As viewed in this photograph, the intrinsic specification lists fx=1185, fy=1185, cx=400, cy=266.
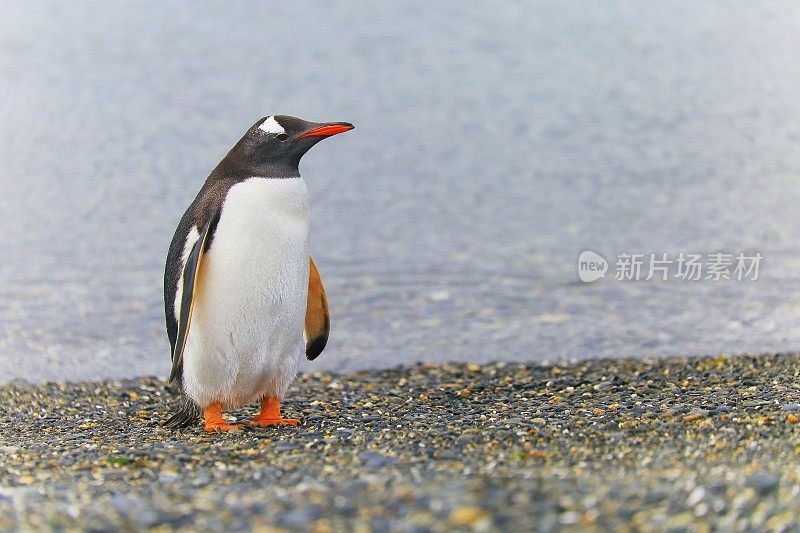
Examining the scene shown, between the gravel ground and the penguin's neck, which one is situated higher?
the penguin's neck

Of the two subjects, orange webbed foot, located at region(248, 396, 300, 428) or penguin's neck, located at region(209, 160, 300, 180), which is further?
orange webbed foot, located at region(248, 396, 300, 428)

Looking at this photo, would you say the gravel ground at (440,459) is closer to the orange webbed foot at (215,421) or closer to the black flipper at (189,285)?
the orange webbed foot at (215,421)

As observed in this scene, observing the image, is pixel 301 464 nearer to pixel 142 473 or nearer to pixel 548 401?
pixel 142 473

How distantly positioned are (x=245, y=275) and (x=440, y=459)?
132cm

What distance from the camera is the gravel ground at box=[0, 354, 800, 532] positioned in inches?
123

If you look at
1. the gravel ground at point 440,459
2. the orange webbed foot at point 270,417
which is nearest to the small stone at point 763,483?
the gravel ground at point 440,459

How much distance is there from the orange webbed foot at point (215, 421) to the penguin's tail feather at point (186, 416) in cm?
5

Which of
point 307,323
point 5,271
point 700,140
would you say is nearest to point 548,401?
point 307,323

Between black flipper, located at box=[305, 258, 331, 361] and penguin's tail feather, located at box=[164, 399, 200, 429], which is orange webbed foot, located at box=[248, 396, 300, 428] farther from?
black flipper, located at box=[305, 258, 331, 361]

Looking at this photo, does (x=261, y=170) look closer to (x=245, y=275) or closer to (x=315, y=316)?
(x=245, y=275)

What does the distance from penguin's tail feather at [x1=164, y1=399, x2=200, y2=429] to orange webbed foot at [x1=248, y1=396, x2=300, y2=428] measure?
25 centimetres

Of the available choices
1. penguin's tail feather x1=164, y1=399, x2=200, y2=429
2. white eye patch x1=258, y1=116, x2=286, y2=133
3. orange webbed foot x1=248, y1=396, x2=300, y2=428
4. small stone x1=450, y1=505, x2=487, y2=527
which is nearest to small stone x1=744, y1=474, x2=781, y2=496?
Result: small stone x1=450, y1=505, x2=487, y2=527

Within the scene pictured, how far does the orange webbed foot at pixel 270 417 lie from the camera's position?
16.1 feet

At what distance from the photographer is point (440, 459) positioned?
12.5 feet
